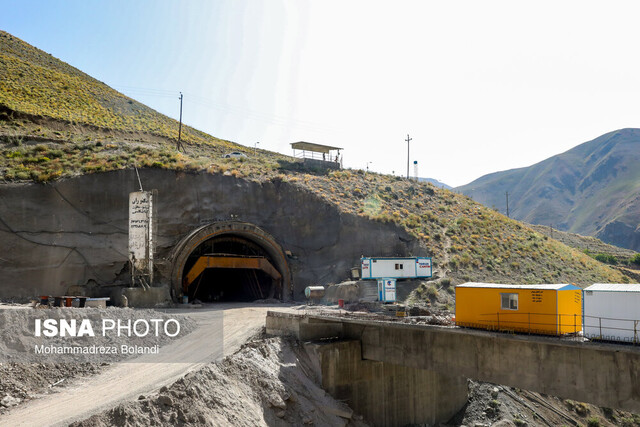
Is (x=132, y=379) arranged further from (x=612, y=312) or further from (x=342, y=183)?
(x=342, y=183)

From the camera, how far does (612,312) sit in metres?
15.5

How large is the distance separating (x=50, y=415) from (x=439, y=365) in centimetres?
1353

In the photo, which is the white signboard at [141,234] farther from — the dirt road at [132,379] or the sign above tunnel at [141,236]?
the dirt road at [132,379]

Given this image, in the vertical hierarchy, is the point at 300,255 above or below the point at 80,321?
above

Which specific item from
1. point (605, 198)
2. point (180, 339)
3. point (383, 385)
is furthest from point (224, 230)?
point (605, 198)

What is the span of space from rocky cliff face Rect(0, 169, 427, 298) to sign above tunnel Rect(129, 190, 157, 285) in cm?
293

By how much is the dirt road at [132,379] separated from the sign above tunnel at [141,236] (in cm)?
666

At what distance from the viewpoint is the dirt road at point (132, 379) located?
47.2 feet

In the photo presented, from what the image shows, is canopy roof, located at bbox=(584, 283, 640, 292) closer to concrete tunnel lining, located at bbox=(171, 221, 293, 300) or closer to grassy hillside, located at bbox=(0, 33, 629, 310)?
grassy hillside, located at bbox=(0, 33, 629, 310)

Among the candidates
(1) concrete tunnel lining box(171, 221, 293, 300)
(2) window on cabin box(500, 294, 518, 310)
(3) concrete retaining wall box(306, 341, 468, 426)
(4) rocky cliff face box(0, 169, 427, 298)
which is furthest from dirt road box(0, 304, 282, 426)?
(4) rocky cliff face box(0, 169, 427, 298)

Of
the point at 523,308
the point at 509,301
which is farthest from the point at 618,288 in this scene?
the point at 509,301

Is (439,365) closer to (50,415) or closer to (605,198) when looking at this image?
(50,415)

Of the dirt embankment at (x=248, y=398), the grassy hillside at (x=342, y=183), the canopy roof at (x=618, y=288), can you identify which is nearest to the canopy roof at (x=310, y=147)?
the grassy hillside at (x=342, y=183)

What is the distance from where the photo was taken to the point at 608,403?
14875 millimetres
